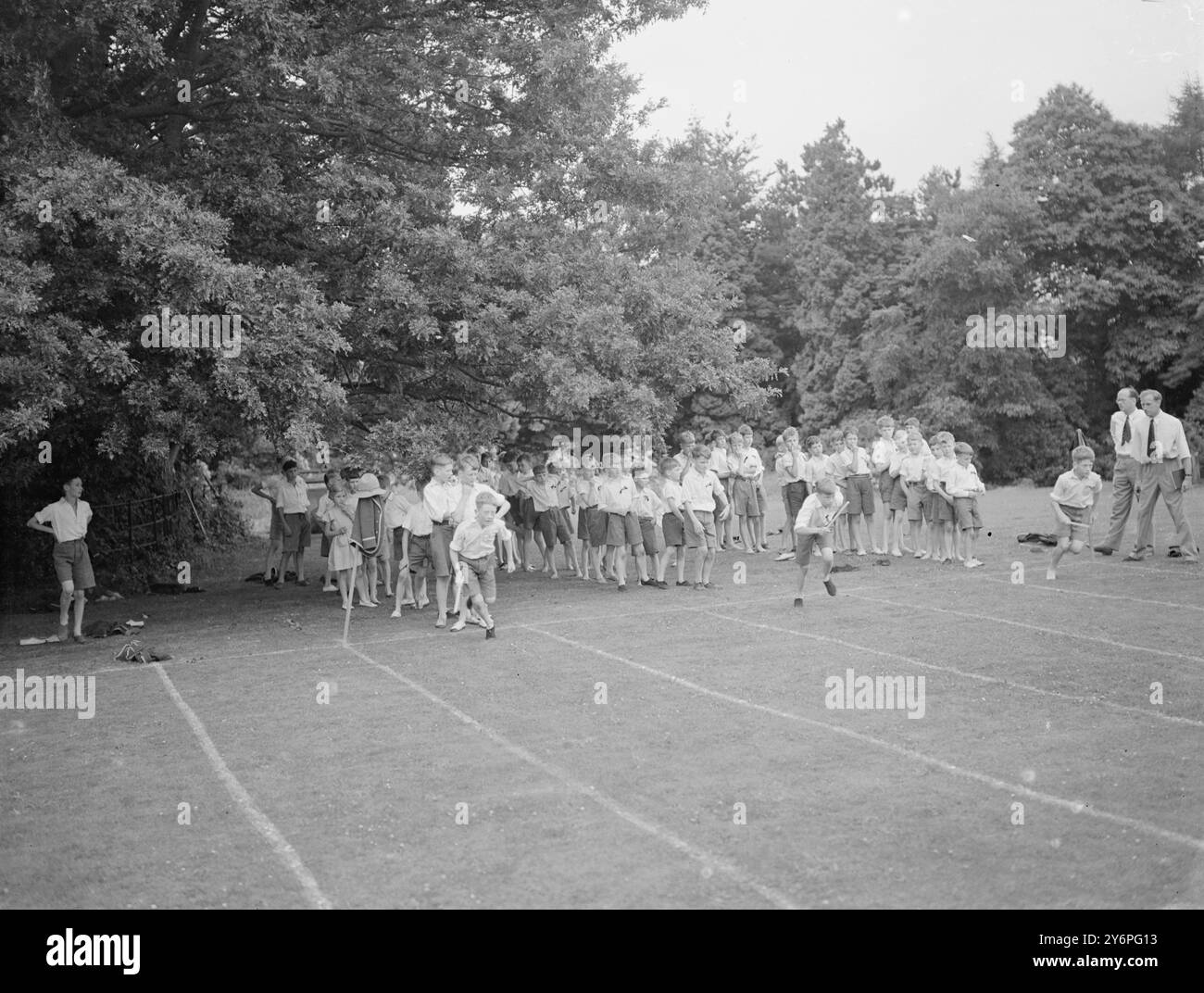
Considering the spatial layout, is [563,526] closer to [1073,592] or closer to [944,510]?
[944,510]

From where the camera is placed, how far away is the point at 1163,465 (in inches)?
706

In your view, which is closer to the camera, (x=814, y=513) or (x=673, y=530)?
(x=814, y=513)

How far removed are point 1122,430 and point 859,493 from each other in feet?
14.3

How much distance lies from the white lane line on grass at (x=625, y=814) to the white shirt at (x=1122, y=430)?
456 inches

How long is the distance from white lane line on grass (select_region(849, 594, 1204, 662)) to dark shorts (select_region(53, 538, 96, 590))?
10.3 m

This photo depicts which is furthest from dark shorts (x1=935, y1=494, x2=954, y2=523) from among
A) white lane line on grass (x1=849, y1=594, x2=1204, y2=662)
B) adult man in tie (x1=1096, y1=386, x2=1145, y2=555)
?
white lane line on grass (x1=849, y1=594, x2=1204, y2=662)

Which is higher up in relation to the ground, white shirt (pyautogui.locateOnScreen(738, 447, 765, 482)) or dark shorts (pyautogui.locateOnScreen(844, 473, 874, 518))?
white shirt (pyautogui.locateOnScreen(738, 447, 765, 482))

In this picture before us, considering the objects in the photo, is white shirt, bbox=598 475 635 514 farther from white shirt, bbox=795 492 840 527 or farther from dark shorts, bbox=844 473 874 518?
dark shorts, bbox=844 473 874 518

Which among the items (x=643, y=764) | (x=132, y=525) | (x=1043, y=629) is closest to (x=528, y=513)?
(x=132, y=525)

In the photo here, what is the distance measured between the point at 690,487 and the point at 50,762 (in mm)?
10428

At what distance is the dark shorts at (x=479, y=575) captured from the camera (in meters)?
15.2

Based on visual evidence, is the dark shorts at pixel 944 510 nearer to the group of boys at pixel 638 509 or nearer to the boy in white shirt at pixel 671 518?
the group of boys at pixel 638 509

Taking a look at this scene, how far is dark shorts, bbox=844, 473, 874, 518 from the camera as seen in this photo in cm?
2098

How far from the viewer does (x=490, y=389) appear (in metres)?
20.4
